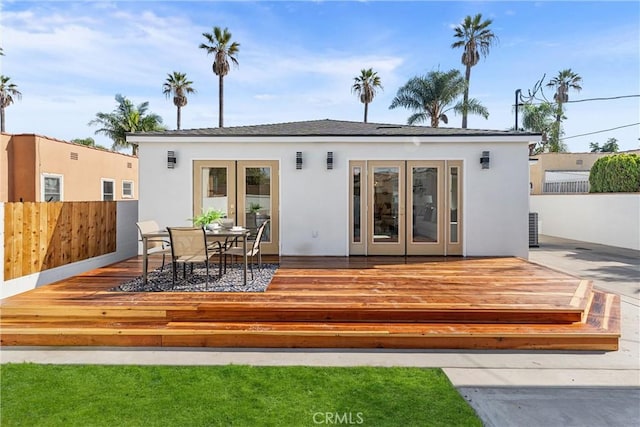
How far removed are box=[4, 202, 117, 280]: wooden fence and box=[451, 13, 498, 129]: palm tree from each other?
23349 mm

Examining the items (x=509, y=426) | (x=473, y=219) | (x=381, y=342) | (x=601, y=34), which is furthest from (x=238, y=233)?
(x=601, y=34)

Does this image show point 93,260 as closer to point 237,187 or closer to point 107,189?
point 237,187

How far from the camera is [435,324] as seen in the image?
4.80 meters

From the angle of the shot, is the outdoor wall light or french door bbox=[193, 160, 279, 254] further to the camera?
french door bbox=[193, 160, 279, 254]

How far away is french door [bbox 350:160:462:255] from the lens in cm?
883

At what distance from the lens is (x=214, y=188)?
8883mm

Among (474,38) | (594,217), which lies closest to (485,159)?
(594,217)

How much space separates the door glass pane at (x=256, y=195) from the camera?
8852 mm

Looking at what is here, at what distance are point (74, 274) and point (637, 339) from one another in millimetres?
8580

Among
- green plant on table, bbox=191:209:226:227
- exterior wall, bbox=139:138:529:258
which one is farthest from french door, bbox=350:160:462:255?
green plant on table, bbox=191:209:226:227

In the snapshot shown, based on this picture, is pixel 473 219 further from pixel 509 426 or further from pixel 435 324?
pixel 509 426

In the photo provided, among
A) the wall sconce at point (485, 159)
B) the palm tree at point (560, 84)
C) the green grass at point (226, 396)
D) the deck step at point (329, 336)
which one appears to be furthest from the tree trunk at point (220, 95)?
the palm tree at point (560, 84)

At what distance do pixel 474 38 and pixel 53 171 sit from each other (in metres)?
24.0

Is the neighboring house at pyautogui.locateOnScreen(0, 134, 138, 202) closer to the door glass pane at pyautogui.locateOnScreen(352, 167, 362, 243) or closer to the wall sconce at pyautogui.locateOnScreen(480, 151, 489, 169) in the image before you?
the door glass pane at pyautogui.locateOnScreen(352, 167, 362, 243)
